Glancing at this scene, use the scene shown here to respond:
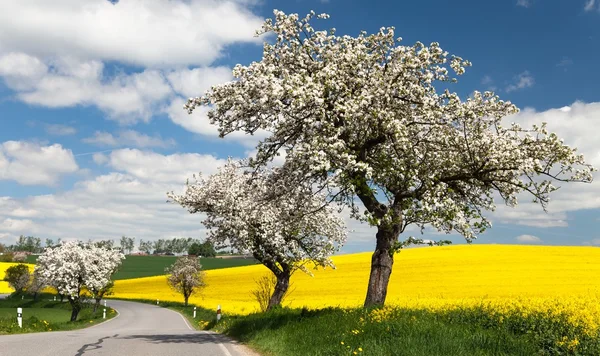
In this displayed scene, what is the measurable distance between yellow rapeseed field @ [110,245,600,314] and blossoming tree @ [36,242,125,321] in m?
10.5

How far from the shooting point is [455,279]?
4894 centimetres

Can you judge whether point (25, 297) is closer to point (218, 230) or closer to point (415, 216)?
point (218, 230)

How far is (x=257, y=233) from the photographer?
30281 millimetres

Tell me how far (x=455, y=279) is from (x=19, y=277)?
72281 mm

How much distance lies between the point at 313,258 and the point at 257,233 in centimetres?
358

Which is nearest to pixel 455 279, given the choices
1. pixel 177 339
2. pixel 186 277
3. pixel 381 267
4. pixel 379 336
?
pixel 186 277

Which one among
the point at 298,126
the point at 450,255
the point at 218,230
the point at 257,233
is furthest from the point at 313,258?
the point at 450,255

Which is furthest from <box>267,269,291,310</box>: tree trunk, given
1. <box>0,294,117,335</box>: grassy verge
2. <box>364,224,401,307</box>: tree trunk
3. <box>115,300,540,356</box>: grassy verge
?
<box>364,224,401,307</box>: tree trunk

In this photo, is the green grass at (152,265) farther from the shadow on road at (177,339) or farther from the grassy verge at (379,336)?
the grassy verge at (379,336)

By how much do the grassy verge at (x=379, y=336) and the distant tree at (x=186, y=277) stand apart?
49143 millimetres

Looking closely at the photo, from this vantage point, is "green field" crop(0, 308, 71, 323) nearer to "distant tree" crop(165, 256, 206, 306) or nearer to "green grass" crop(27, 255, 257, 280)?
"distant tree" crop(165, 256, 206, 306)

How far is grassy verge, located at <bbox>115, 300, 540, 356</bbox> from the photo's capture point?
11.2 m

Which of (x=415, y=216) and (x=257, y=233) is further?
(x=257, y=233)

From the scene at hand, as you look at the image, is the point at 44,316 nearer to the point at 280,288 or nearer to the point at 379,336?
the point at 280,288
